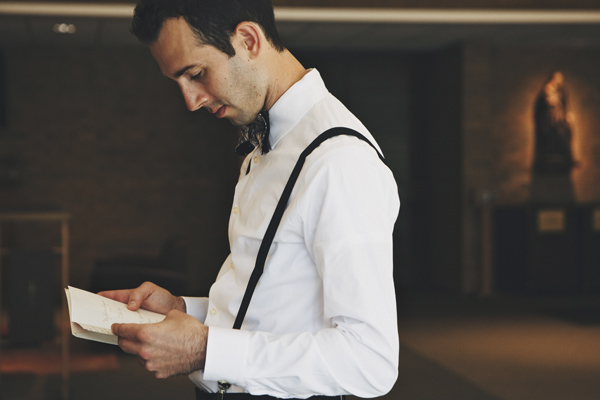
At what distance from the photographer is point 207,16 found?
1.05 meters

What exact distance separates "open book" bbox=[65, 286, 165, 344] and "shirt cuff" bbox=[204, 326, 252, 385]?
189mm

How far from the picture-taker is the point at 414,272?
316 inches

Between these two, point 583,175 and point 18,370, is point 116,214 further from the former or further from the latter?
point 583,175

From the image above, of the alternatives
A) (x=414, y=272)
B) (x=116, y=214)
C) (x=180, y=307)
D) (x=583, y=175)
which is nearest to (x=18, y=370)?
(x=116, y=214)

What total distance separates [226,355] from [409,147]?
282 inches

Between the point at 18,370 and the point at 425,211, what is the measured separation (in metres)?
4.87

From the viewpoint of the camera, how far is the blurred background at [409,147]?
6.53 m

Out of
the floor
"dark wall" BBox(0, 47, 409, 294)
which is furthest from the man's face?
"dark wall" BBox(0, 47, 409, 294)

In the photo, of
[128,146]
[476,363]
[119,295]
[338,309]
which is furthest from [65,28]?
[338,309]

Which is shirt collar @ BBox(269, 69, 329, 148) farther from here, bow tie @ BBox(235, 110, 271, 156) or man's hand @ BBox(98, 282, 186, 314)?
man's hand @ BBox(98, 282, 186, 314)

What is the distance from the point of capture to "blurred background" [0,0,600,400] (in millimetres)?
Answer: 6531

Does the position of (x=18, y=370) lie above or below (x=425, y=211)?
below

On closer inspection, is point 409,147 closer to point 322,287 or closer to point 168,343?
point 322,287

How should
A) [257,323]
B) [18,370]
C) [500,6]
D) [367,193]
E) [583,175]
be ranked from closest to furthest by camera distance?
[367,193], [257,323], [18,370], [500,6], [583,175]
